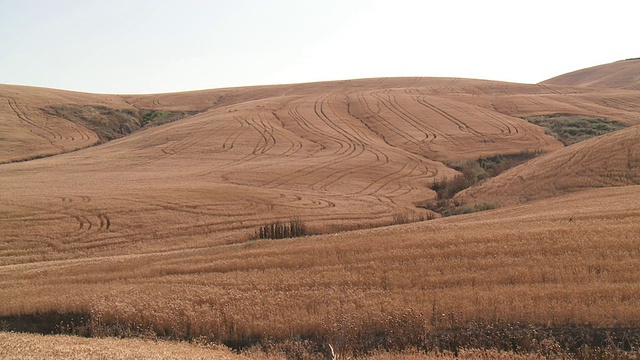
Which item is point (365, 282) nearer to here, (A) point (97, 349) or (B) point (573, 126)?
(A) point (97, 349)

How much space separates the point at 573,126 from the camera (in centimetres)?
5284

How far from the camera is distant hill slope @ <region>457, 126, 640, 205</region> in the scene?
26.6m

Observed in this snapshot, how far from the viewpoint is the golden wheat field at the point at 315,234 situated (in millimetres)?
10203

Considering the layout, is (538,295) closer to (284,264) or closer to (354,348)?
(354,348)

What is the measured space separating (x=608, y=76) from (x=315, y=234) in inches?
4871

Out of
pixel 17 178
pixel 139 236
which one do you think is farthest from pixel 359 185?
pixel 17 178

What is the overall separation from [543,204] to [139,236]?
19.5 metres

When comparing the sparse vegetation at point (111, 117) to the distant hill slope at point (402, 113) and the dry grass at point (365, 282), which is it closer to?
the distant hill slope at point (402, 113)

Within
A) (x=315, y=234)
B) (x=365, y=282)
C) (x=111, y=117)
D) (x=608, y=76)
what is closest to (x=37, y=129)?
(x=111, y=117)

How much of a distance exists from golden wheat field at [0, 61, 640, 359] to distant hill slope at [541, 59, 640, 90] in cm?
5826

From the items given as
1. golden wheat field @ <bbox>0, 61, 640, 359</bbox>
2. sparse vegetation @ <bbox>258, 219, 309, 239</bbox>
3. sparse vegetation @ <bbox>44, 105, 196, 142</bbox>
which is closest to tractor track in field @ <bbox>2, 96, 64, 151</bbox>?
golden wheat field @ <bbox>0, 61, 640, 359</bbox>

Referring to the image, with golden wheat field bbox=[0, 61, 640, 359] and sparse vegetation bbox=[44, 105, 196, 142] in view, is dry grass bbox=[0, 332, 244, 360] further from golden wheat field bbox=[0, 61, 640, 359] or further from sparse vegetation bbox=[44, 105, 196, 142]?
sparse vegetation bbox=[44, 105, 196, 142]

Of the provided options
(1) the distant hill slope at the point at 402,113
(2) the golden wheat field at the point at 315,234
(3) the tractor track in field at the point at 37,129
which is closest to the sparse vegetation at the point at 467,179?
(2) the golden wheat field at the point at 315,234

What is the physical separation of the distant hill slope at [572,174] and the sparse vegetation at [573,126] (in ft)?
56.8
